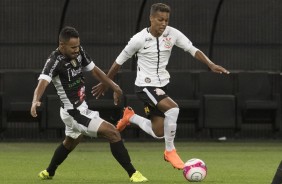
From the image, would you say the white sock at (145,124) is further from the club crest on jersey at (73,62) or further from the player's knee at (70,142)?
the club crest on jersey at (73,62)

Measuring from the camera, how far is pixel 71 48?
1138 centimetres

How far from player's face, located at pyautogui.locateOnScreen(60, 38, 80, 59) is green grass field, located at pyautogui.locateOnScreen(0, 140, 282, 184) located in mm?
1612

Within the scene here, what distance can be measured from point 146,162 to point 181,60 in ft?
25.6

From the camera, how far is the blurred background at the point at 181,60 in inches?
830

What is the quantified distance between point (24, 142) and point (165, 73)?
8517 mm

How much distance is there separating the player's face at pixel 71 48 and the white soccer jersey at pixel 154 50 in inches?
78.7

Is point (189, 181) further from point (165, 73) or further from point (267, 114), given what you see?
point (267, 114)

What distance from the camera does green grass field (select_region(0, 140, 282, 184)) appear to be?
1223 centimetres

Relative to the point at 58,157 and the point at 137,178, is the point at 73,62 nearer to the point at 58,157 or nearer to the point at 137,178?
the point at 58,157

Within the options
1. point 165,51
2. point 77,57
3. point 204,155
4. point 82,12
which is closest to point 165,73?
point 165,51

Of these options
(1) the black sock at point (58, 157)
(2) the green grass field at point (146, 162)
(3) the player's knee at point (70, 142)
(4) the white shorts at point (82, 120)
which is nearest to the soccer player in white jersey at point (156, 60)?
(2) the green grass field at point (146, 162)

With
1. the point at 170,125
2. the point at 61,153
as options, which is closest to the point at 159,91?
the point at 170,125

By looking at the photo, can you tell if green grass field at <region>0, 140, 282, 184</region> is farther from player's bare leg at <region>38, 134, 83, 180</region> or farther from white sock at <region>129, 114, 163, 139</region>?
white sock at <region>129, 114, 163, 139</region>

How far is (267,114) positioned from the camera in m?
21.6
